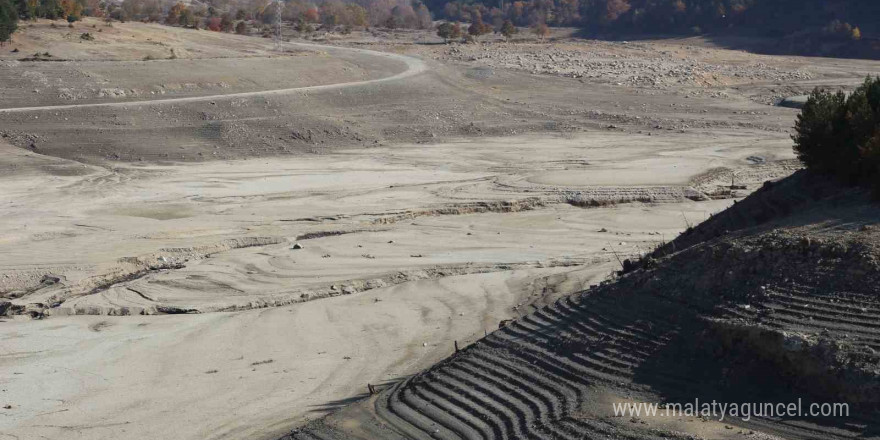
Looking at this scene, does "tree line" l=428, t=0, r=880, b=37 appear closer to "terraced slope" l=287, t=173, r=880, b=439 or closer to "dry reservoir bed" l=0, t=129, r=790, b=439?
"dry reservoir bed" l=0, t=129, r=790, b=439

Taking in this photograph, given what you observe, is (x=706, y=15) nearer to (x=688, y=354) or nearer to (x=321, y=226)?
(x=321, y=226)

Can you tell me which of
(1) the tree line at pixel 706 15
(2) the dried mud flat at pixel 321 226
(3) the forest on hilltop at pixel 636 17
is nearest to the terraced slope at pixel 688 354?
(2) the dried mud flat at pixel 321 226

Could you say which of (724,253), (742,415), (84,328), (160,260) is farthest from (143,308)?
(742,415)

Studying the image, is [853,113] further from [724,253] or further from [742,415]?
[742,415]

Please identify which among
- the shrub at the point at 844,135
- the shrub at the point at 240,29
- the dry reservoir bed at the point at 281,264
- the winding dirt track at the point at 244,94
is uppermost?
the shrub at the point at 844,135

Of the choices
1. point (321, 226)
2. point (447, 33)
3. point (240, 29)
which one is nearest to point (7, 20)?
point (321, 226)

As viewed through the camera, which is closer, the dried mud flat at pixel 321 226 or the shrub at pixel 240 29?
the dried mud flat at pixel 321 226

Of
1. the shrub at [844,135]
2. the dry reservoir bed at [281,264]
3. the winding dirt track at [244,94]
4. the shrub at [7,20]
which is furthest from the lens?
the shrub at [7,20]

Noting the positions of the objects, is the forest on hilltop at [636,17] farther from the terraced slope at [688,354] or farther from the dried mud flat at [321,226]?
the terraced slope at [688,354]
